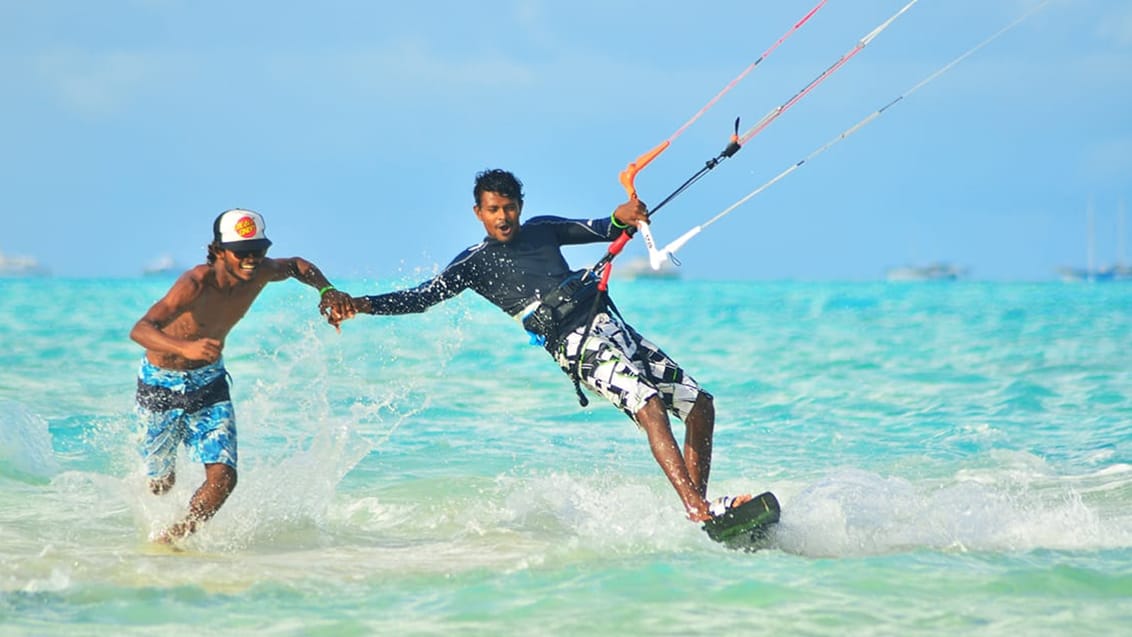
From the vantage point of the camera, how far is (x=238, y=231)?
21.8ft

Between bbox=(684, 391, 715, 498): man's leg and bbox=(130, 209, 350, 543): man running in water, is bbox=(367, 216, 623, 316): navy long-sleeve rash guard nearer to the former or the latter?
bbox=(130, 209, 350, 543): man running in water

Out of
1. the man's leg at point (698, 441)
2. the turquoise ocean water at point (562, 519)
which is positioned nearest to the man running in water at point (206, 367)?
the turquoise ocean water at point (562, 519)

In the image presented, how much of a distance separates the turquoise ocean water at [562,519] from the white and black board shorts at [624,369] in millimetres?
657

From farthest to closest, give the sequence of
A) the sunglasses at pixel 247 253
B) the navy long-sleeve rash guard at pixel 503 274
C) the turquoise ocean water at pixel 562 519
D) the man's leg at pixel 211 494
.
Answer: the navy long-sleeve rash guard at pixel 503 274 < the man's leg at pixel 211 494 < the sunglasses at pixel 247 253 < the turquoise ocean water at pixel 562 519

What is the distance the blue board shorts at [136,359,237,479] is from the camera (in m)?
6.83

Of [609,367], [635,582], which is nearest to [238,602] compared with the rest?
[635,582]

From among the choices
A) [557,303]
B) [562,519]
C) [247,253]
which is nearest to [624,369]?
[557,303]

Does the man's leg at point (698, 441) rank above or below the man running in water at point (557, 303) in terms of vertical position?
below

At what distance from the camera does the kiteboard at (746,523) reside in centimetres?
656

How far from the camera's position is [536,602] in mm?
5781

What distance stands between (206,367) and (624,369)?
210 centimetres

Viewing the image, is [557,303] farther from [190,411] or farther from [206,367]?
[190,411]

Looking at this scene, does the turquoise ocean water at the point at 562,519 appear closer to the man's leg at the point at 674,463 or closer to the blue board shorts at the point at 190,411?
the man's leg at the point at 674,463

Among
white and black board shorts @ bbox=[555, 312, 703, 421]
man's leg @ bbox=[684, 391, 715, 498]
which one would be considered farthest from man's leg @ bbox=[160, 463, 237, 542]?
man's leg @ bbox=[684, 391, 715, 498]
